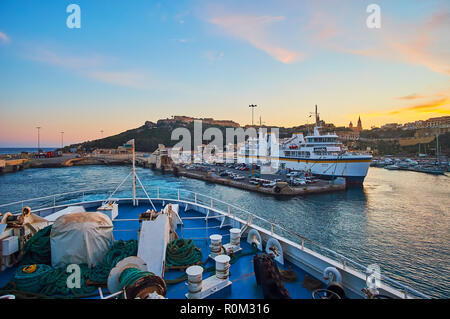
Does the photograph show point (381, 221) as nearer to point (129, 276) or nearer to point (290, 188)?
point (290, 188)

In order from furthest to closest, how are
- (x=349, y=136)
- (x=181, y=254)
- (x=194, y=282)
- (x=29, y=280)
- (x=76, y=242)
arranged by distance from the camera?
(x=349, y=136) → (x=181, y=254) → (x=76, y=242) → (x=29, y=280) → (x=194, y=282)

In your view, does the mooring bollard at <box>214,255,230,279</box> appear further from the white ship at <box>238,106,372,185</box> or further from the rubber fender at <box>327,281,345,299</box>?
the white ship at <box>238,106,372,185</box>

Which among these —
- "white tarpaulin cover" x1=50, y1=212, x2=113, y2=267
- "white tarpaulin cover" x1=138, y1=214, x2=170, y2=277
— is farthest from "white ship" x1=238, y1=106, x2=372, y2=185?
"white tarpaulin cover" x1=50, y1=212, x2=113, y2=267

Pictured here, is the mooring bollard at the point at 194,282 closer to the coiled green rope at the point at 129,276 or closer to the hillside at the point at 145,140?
the coiled green rope at the point at 129,276

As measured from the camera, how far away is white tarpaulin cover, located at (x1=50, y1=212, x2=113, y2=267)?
3908 mm

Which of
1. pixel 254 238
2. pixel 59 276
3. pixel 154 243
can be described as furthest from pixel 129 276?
pixel 254 238

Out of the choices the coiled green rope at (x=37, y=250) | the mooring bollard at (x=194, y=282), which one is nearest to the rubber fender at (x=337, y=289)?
the mooring bollard at (x=194, y=282)

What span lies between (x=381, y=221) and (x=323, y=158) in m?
17.8

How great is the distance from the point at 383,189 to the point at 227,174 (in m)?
22.6

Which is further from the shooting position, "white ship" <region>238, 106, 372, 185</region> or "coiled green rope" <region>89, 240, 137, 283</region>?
"white ship" <region>238, 106, 372, 185</region>

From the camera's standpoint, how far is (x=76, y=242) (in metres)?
3.91

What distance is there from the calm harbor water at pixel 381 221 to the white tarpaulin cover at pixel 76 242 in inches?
479

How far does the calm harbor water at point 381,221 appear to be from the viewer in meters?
11.4

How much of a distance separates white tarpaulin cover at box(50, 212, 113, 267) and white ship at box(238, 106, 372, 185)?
33726mm
